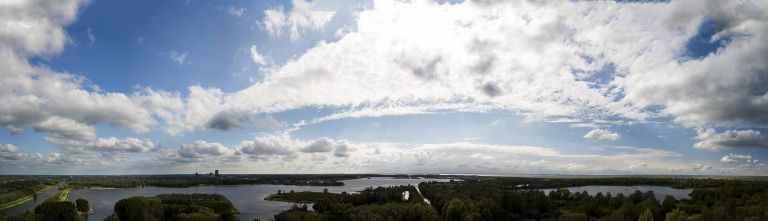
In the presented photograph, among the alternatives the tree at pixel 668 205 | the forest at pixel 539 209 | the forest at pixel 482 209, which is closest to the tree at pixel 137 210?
the forest at pixel 482 209

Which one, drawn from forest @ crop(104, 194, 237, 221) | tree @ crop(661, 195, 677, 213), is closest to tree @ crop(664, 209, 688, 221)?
tree @ crop(661, 195, 677, 213)

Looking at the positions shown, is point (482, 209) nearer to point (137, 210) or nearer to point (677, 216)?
point (677, 216)

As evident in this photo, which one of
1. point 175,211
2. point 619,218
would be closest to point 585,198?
point 619,218

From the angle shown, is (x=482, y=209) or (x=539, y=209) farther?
(x=539, y=209)

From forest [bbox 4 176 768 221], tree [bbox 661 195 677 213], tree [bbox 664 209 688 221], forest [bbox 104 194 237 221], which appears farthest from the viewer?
tree [bbox 661 195 677 213]

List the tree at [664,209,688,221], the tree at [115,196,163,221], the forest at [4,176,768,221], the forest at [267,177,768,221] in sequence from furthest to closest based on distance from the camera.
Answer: the tree at [115,196,163,221], the forest at [4,176,768,221], the forest at [267,177,768,221], the tree at [664,209,688,221]

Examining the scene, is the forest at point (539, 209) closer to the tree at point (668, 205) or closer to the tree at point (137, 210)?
the tree at point (668, 205)

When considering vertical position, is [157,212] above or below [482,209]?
below

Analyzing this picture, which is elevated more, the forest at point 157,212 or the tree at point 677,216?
the tree at point 677,216

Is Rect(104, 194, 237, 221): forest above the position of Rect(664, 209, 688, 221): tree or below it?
below

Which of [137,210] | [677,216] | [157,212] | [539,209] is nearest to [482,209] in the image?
[539,209]

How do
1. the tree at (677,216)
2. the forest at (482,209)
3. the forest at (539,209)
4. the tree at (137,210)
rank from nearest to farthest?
the tree at (677,216) < the forest at (539,209) < the forest at (482,209) < the tree at (137,210)

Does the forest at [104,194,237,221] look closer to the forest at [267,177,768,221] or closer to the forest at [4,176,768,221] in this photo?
the forest at [4,176,768,221]
